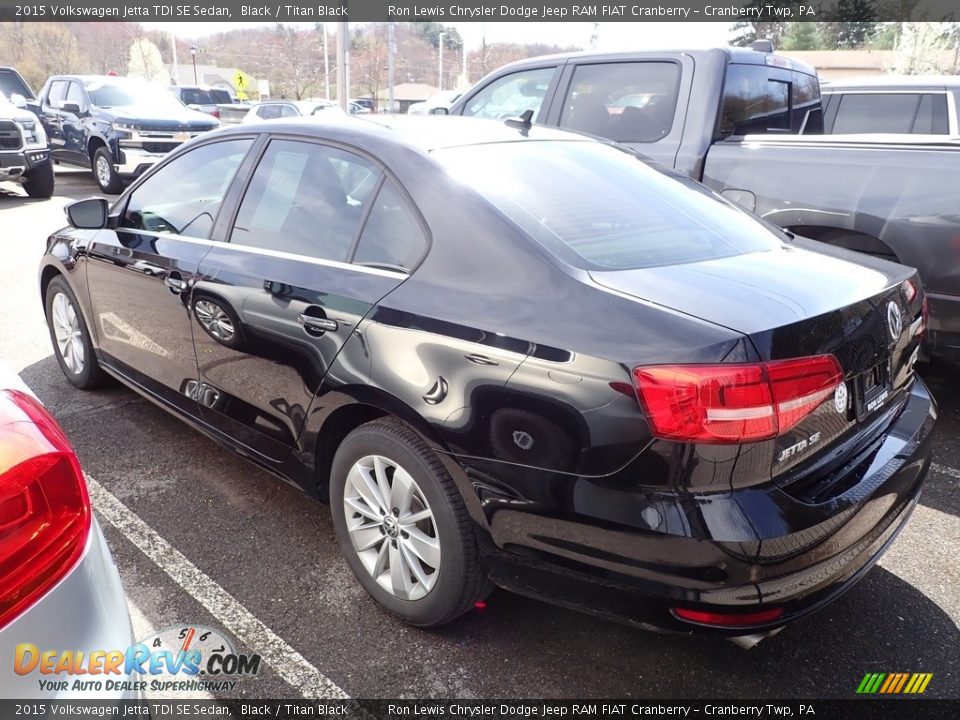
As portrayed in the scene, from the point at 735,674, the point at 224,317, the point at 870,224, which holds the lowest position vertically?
the point at 735,674

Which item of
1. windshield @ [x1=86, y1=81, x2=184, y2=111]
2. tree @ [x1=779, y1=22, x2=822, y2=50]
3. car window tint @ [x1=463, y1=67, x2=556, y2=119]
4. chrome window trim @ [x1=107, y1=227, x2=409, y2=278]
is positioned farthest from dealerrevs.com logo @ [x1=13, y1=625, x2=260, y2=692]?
tree @ [x1=779, y1=22, x2=822, y2=50]

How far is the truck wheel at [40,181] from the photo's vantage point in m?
12.5

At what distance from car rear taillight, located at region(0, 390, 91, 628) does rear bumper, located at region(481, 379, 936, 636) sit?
1092mm

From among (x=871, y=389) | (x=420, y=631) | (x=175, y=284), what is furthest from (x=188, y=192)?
(x=871, y=389)

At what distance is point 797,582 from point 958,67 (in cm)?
4383

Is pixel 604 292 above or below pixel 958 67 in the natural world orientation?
below

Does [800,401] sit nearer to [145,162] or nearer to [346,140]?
[346,140]

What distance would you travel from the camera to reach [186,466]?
A: 3650 millimetres

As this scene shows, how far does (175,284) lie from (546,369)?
78.5 inches

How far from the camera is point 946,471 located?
3650 millimetres

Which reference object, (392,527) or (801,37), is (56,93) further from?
(801,37)

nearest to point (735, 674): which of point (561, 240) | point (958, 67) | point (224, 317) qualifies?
point (561, 240)

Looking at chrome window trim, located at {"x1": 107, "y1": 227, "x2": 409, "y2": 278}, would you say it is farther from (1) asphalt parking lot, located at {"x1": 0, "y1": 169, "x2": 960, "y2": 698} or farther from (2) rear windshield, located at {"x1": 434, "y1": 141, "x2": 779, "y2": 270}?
(1) asphalt parking lot, located at {"x1": 0, "y1": 169, "x2": 960, "y2": 698}

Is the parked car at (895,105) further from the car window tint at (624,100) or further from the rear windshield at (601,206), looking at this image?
the rear windshield at (601,206)
